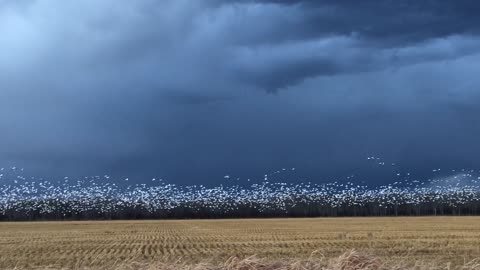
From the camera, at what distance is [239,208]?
648ft

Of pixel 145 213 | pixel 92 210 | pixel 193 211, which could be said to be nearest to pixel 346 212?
pixel 193 211

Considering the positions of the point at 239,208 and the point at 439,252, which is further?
the point at 239,208

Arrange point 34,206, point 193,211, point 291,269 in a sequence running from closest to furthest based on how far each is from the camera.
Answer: point 291,269 < point 193,211 < point 34,206

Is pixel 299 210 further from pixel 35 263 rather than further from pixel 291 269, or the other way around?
pixel 291 269

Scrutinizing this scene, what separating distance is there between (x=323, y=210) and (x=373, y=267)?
187 meters

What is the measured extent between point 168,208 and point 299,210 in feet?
128

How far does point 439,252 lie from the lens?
118 ft

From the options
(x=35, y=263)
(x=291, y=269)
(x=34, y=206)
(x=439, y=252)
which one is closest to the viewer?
(x=291, y=269)

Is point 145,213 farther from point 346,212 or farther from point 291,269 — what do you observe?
point 291,269

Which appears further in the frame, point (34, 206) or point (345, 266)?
point (34, 206)

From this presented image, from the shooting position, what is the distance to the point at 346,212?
199625 millimetres

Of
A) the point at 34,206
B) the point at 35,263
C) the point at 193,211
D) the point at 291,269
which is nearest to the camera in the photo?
the point at 291,269

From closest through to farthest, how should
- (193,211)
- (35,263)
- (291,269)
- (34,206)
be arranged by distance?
(291,269), (35,263), (193,211), (34,206)

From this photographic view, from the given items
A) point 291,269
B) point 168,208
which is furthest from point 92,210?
point 291,269
